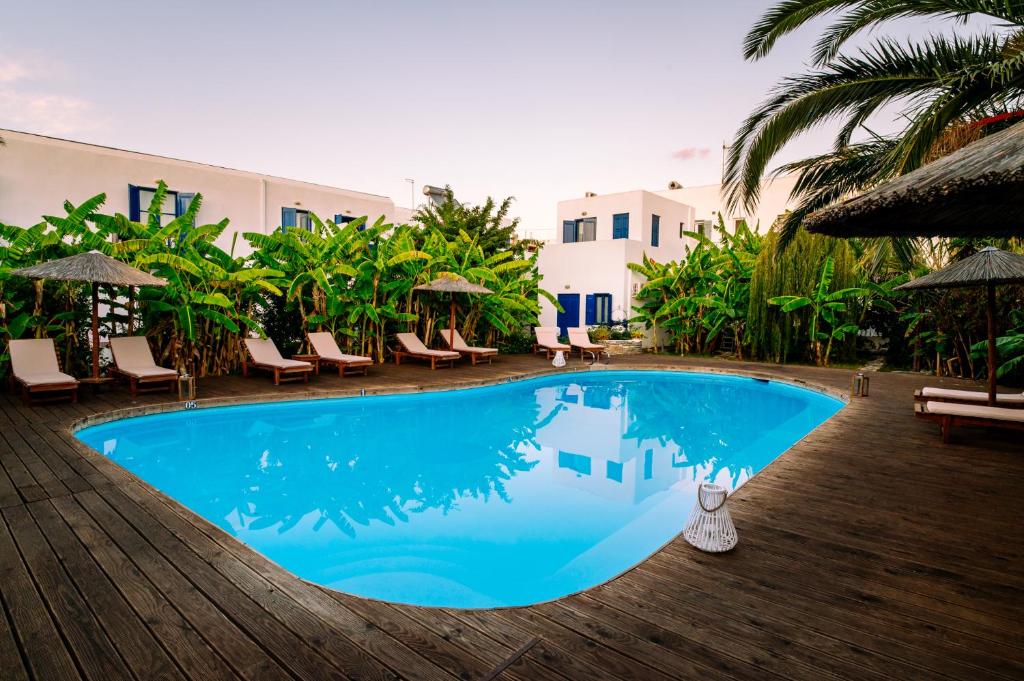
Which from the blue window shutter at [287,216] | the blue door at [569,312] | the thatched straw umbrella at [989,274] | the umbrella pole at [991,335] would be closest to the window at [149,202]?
the blue window shutter at [287,216]

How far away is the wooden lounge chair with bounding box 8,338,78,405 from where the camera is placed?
7828 mm

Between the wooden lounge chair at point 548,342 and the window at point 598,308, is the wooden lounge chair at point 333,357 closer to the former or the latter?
the wooden lounge chair at point 548,342

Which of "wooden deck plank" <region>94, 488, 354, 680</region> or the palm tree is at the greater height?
the palm tree

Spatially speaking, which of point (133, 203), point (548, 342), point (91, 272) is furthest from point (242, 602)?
point (133, 203)

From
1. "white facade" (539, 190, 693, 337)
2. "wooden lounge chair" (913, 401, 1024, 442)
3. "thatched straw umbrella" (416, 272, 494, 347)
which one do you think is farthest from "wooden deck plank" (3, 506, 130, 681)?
"white facade" (539, 190, 693, 337)

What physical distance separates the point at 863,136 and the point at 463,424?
814 centimetres

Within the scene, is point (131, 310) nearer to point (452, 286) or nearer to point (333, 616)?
point (452, 286)

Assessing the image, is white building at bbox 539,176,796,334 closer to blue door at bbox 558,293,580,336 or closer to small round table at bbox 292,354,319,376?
blue door at bbox 558,293,580,336

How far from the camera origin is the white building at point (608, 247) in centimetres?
1945

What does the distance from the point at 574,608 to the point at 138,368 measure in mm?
9373

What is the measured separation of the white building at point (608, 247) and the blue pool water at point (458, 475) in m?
9.00

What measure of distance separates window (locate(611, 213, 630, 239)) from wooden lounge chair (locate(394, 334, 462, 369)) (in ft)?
34.6

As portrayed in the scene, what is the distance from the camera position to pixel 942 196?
8.63 feet

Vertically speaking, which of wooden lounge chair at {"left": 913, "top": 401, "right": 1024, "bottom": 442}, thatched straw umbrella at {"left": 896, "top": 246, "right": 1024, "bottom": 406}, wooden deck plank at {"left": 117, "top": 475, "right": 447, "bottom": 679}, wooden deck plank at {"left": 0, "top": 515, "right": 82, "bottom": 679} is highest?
thatched straw umbrella at {"left": 896, "top": 246, "right": 1024, "bottom": 406}
